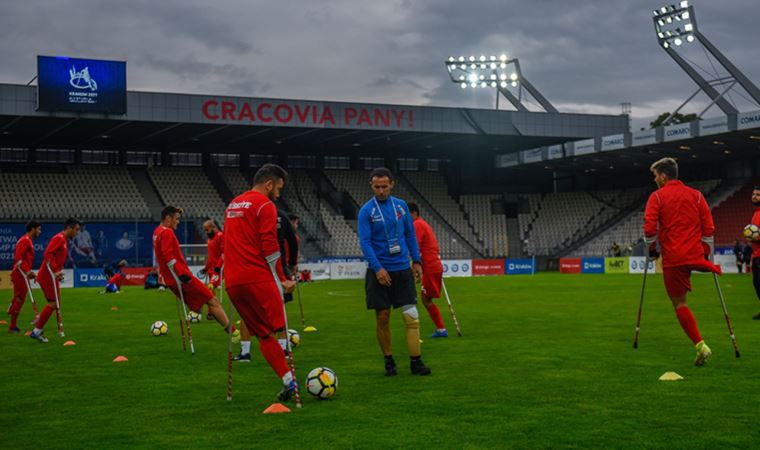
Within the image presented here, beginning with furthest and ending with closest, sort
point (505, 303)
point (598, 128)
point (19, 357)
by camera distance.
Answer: point (598, 128)
point (505, 303)
point (19, 357)

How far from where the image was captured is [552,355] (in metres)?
12.4

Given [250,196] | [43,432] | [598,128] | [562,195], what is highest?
[598,128]

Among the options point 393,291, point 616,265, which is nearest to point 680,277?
point 393,291

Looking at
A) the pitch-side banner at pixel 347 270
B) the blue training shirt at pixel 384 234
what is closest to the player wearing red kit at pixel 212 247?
the blue training shirt at pixel 384 234

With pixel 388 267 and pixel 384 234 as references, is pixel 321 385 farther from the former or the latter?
pixel 384 234

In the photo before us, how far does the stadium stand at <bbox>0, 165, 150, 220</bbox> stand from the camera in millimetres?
52188

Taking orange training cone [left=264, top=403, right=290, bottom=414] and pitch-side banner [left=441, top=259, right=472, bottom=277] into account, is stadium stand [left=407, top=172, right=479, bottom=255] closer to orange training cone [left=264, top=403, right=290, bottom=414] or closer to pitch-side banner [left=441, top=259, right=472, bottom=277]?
pitch-side banner [left=441, top=259, right=472, bottom=277]

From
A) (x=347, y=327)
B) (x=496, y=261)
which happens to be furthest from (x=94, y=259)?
(x=347, y=327)

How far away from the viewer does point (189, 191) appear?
191ft

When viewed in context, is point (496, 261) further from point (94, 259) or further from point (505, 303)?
point (505, 303)

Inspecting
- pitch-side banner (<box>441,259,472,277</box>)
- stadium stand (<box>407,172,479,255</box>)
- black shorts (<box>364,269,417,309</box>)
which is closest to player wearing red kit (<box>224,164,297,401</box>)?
black shorts (<box>364,269,417,309</box>)

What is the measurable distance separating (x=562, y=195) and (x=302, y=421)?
63.3m

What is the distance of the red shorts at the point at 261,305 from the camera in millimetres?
8828

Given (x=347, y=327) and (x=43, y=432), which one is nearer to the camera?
(x=43, y=432)
